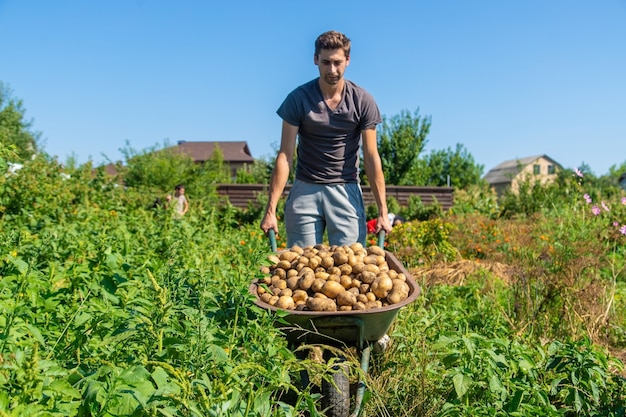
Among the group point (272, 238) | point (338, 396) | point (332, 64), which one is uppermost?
point (332, 64)

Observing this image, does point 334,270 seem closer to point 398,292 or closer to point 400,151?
point 398,292

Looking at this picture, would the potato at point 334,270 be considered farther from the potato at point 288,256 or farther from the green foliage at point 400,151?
the green foliage at point 400,151

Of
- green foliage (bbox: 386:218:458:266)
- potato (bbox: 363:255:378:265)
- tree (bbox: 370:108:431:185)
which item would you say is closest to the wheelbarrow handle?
potato (bbox: 363:255:378:265)

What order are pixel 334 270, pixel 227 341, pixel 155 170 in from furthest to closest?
pixel 155 170 < pixel 334 270 < pixel 227 341

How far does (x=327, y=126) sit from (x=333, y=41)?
548mm

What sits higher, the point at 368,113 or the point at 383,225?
the point at 368,113

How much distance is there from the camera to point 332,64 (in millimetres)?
3543

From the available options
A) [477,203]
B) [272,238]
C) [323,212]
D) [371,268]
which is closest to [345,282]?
[371,268]

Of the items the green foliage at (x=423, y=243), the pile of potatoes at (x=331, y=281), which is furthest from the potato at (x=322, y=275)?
the green foliage at (x=423, y=243)

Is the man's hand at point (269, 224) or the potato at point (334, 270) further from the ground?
the man's hand at point (269, 224)

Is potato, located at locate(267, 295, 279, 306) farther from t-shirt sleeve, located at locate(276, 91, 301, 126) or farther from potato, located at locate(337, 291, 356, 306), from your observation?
t-shirt sleeve, located at locate(276, 91, 301, 126)

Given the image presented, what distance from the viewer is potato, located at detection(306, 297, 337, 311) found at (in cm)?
267

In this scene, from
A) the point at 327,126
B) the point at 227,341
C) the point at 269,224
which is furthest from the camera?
the point at 327,126

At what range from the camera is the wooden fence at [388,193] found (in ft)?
49.3
